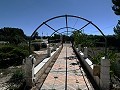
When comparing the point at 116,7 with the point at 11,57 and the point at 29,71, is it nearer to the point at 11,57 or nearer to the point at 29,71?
the point at 11,57

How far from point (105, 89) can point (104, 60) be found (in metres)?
0.94

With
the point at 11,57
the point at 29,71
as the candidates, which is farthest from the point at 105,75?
the point at 11,57

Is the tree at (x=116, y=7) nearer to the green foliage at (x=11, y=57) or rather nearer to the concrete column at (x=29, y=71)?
the green foliage at (x=11, y=57)

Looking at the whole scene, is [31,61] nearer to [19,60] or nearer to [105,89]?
[105,89]

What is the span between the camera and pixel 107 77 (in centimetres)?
726

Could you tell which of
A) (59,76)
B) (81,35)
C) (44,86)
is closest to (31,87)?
(44,86)

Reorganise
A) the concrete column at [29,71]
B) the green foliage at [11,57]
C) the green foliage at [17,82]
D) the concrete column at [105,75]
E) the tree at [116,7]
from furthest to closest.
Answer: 1. the tree at [116,7]
2. the green foliage at [11,57]
3. the green foliage at [17,82]
4. the concrete column at [29,71]
5. the concrete column at [105,75]

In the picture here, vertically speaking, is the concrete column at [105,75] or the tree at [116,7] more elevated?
the tree at [116,7]

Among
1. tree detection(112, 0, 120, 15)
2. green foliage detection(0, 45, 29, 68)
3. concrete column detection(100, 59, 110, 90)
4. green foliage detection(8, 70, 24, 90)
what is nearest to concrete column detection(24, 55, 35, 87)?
green foliage detection(8, 70, 24, 90)

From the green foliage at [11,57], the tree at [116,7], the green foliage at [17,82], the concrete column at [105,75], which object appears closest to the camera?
the concrete column at [105,75]

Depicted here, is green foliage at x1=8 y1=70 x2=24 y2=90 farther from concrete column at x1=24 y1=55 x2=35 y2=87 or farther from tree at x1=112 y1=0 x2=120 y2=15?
tree at x1=112 y1=0 x2=120 y2=15

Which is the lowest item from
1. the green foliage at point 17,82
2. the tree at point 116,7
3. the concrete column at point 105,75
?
the green foliage at point 17,82

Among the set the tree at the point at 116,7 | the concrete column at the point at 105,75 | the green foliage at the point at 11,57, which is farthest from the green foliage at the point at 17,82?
the tree at the point at 116,7

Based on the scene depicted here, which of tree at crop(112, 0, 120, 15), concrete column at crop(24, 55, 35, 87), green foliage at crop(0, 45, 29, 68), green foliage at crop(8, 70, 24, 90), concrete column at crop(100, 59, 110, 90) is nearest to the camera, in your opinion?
A: concrete column at crop(100, 59, 110, 90)
